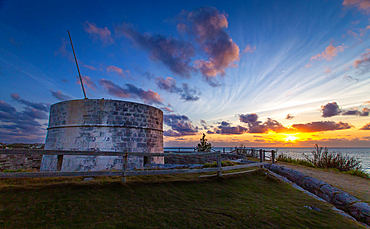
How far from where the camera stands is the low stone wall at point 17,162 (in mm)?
16812

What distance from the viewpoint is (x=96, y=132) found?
A: 12.0 metres

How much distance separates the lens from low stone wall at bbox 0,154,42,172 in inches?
662

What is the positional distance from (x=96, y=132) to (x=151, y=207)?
9.38m

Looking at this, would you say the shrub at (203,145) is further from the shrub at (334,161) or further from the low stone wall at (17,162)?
the low stone wall at (17,162)

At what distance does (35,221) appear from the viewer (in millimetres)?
3324

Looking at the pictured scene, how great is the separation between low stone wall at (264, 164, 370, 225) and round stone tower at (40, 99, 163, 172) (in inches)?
376

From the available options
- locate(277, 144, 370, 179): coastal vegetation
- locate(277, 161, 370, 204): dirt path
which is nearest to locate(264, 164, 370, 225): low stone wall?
locate(277, 161, 370, 204): dirt path

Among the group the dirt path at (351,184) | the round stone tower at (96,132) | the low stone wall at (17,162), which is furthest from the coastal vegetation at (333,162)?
the low stone wall at (17,162)

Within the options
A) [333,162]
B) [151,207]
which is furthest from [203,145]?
[151,207]

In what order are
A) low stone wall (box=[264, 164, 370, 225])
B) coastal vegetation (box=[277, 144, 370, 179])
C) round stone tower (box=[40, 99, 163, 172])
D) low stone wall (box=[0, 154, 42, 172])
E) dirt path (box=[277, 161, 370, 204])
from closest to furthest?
low stone wall (box=[264, 164, 370, 225])
dirt path (box=[277, 161, 370, 204])
round stone tower (box=[40, 99, 163, 172])
coastal vegetation (box=[277, 144, 370, 179])
low stone wall (box=[0, 154, 42, 172])

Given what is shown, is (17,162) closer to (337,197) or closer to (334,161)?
(337,197)

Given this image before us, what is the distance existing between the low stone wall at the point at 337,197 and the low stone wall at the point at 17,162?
20665mm

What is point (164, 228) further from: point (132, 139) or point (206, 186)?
point (132, 139)

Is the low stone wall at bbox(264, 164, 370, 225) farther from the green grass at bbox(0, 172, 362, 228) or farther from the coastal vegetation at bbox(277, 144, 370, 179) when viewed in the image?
the coastal vegetation at bbox(277, 144, 370, 179)
